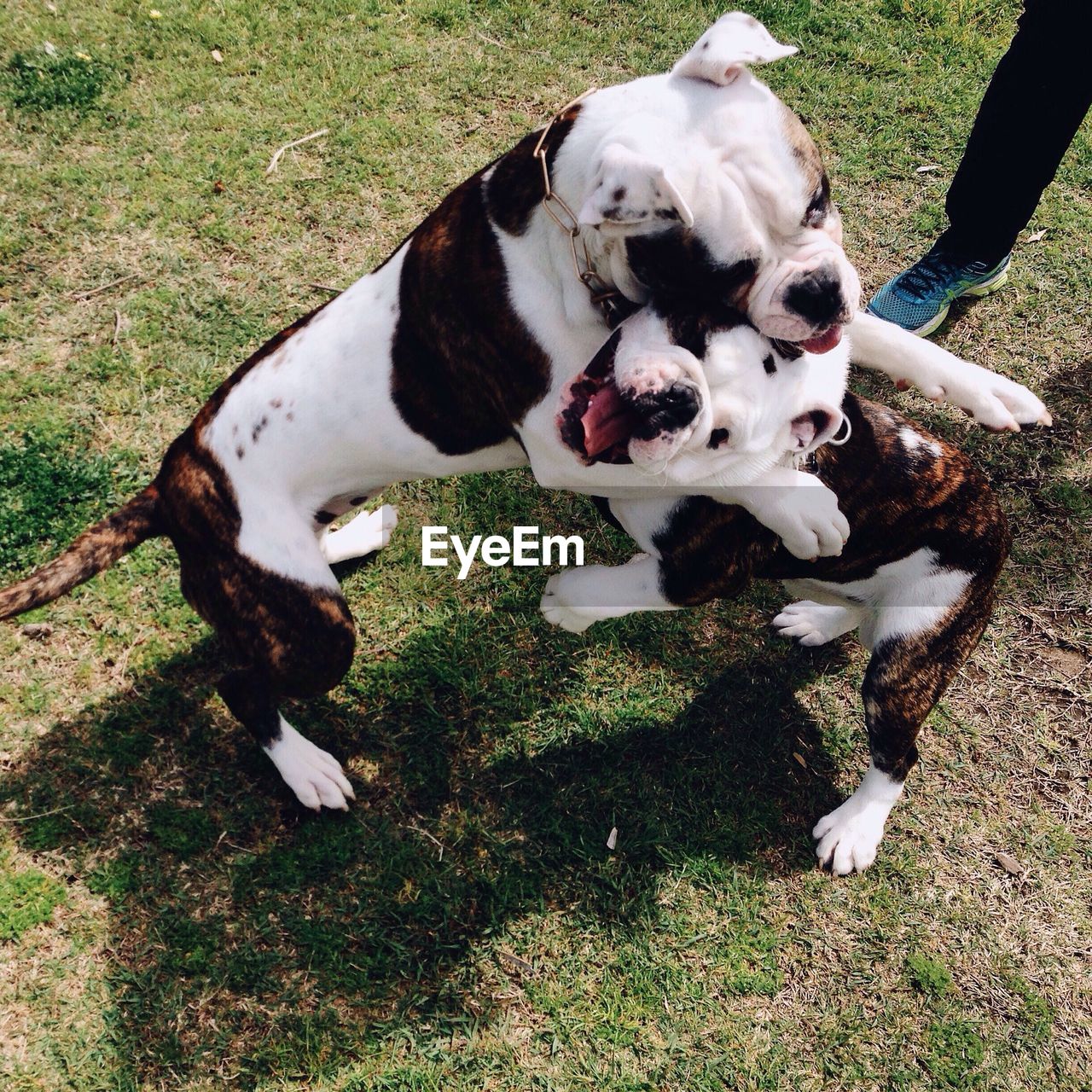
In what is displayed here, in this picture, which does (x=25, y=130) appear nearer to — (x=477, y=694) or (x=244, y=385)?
(x=244, y=385)

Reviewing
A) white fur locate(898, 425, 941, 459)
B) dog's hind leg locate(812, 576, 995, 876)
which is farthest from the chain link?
dog's hind leg locate(812, 576, 995, 876)

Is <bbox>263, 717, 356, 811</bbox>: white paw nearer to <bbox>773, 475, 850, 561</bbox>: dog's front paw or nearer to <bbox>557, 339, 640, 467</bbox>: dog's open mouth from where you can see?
<bbox>557, 339, 640, 467</bbox>: dog's open mouth

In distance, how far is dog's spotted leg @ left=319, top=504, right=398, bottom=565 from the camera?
4316 mm

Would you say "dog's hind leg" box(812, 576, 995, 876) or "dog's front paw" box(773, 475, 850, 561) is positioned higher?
"dog's front paw" box(773, 475, 850, 561)

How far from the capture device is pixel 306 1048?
139 inches

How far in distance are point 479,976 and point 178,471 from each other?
2131 millimetres

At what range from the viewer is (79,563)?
3182 mm

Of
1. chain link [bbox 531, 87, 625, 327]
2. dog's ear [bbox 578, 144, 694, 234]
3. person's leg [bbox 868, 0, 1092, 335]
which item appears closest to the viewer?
dog's ear [bbox 578, 144, 694, 234]

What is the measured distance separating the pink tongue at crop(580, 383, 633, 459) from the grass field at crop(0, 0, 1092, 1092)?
1947 millimetres

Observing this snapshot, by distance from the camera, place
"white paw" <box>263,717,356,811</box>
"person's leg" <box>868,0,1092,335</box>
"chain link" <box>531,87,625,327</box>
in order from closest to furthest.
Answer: "chain link" <box>531,87,625,327</box> → "white paw" <box>263,717,356,811</box> → "person's leg" <box>868,0,1092,335</box>

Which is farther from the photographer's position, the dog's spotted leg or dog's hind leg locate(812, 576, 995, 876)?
the dog's spotted leg

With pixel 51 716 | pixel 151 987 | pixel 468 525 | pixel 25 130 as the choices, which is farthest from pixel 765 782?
pixel 25 130

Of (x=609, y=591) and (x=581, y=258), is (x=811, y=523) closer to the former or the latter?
(x=609, y=591)

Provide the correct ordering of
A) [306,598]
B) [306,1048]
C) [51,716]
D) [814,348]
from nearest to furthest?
[814,348] < [306,598] < [306,1048] < [51,716]
